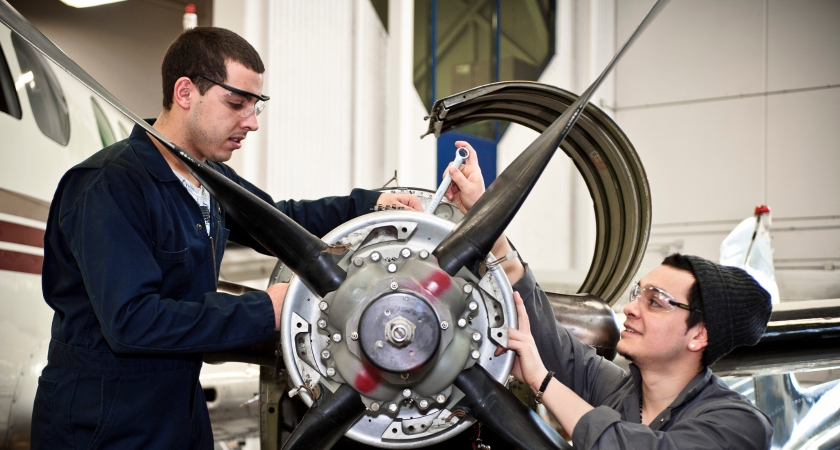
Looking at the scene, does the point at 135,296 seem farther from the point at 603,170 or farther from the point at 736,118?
the point at 736,118

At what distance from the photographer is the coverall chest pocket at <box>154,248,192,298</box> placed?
7.48 ft

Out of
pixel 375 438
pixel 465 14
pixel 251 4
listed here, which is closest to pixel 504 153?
pixel 465 14

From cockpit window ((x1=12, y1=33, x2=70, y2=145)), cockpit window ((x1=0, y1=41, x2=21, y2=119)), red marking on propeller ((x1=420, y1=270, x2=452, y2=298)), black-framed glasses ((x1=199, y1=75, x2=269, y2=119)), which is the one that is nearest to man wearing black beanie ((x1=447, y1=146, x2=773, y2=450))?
red marking on propeller ((x1=420, y1=270, x2=452, y2=298))

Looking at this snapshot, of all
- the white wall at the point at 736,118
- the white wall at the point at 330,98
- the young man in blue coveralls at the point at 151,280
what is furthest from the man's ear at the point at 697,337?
the white wall at the point at 736,118

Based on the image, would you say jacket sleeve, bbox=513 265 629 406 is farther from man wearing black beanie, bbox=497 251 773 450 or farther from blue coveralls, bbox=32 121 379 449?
blue coveralls, bbox=32 121 379 449

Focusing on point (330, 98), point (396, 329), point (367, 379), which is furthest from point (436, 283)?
point (330, 98)

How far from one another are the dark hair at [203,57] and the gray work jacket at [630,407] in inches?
47.6

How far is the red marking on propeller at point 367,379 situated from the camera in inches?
85.0

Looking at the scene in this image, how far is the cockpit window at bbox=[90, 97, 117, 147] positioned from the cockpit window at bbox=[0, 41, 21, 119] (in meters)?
1.12

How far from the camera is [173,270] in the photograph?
7.64 feet

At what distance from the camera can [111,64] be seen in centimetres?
1312

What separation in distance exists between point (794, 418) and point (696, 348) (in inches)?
145

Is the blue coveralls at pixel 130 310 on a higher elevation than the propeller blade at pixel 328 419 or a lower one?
higher

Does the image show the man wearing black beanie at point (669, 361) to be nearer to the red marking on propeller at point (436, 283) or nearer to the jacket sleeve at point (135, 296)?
the red marking on propeller at point (436, 283)
